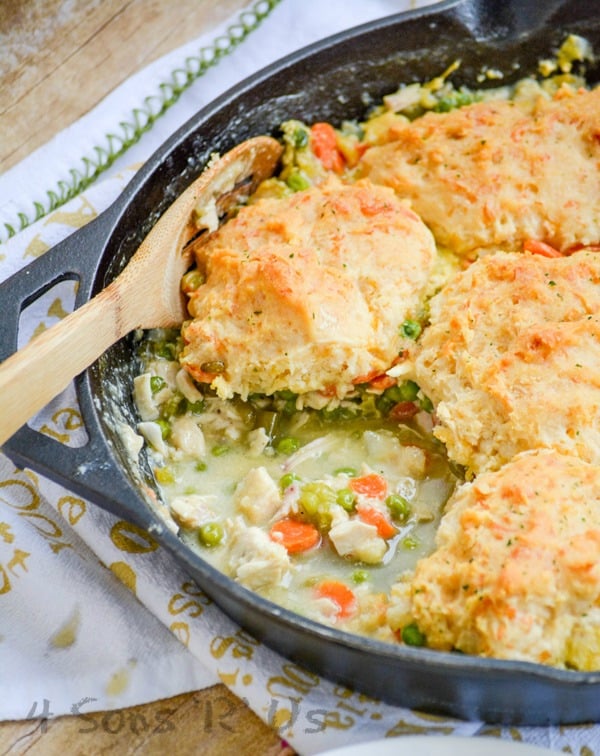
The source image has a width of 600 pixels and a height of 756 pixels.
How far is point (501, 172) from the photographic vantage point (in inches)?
173

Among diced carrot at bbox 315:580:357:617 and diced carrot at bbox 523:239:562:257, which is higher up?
diced carrot at bbox 315:580:357:617

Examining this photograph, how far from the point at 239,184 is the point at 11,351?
1.41 metres

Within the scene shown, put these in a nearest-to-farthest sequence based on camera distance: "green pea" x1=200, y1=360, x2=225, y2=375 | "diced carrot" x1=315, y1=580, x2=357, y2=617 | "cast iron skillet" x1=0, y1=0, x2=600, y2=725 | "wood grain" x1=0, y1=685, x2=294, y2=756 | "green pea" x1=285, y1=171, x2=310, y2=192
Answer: "cast iron skillet" x1=0, y1=0, x2=600, y2=725, "wood grain" x1=0, y1=685, x2=294, y2=756, "diced carrot" x1=315, y1=580, x2=357, y2=617, "green pea" x1=200, y1=360, x2=225, y2=375, "green pea" x1=285, y1=171, x2=310, y2=192

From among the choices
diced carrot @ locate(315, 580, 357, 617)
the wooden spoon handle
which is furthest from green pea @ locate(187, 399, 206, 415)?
diced carrot @ locate(315, 580, 357, 617)

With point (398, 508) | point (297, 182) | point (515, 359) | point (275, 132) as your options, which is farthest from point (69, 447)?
point (275, 132)

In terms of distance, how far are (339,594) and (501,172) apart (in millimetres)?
1941

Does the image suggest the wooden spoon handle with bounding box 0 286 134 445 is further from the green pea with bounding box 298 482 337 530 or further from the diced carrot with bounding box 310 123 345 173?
the diced carrot with bounding box 310 123 345 173

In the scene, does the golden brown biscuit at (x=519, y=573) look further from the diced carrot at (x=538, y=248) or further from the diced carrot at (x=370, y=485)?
the diced carrot at (x=538, y=248)

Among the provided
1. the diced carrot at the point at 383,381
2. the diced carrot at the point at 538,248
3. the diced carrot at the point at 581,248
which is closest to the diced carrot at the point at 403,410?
the diced carrot at the point at 383,381

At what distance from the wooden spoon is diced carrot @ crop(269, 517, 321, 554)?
2.96 ft

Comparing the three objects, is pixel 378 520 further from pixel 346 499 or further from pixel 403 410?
pixel 403 410

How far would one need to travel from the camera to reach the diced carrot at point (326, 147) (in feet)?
15.6

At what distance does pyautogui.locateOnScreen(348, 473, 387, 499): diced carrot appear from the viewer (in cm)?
386

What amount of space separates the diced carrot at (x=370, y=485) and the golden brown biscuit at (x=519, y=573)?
0.47 m
